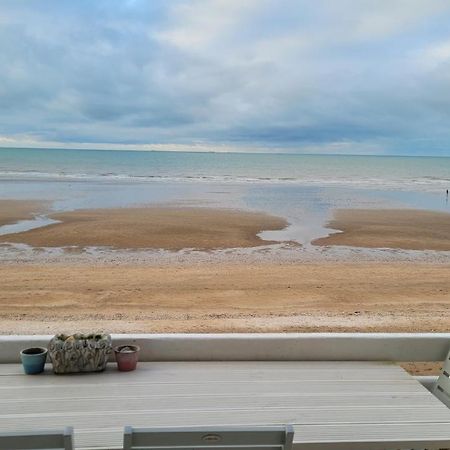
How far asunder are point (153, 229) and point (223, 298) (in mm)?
8314

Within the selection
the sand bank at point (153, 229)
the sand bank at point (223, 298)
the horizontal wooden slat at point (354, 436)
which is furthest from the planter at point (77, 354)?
the sand bank at point (153, 229)

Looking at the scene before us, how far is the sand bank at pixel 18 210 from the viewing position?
18.5 meters

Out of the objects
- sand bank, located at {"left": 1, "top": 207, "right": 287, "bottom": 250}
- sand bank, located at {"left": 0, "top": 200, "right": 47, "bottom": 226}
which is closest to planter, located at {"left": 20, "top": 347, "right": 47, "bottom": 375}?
sand bank, located at {"left": 1, "top": 207, "right": 287, "bottom": 250}

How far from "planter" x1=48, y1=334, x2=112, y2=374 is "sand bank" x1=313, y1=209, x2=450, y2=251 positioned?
40.2ft

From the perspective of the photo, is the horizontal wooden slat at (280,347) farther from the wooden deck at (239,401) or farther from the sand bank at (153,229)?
the sand bank at (153,229)

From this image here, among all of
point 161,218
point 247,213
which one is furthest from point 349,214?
point 161,218

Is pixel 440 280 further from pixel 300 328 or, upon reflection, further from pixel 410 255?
pixel 300 328

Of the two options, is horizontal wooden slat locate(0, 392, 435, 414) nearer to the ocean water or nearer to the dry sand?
the dry sand

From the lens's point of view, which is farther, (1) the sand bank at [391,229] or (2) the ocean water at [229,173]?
(2) the ocean water at [229,173]

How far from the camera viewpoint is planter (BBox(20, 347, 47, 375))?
3.20 m

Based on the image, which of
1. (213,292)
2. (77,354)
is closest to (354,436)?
(77,354)

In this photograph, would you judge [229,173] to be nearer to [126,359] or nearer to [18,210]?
[18,210]

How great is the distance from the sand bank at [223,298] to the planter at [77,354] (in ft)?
12.3

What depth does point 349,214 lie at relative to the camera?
2198cm
